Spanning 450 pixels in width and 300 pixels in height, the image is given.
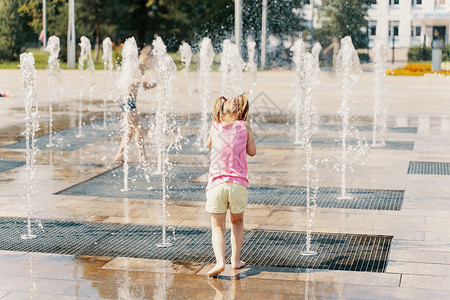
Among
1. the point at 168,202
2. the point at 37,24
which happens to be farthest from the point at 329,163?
the point at 37,24

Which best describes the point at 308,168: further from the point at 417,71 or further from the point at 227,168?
the point at 417,71

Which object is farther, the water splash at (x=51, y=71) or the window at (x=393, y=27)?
the window at (x=393, y=27)

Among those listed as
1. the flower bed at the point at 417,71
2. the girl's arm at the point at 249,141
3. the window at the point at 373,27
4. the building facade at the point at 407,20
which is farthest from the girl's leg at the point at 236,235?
the window at the point at 373,27

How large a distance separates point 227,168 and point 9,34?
33944 millimetres

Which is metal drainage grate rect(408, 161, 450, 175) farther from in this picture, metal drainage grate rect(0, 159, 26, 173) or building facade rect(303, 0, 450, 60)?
building facade rect(303, 0, 450, 60)

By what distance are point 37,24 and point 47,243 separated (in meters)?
40.4

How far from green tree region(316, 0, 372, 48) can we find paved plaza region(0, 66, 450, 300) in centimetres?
3232

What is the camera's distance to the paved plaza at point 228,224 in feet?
18.5

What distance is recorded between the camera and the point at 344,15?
47500 mm

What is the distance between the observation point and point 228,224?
300 inches

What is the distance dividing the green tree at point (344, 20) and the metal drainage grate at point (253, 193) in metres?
37.4

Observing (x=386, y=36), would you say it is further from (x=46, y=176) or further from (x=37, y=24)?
(x=46, y=176)

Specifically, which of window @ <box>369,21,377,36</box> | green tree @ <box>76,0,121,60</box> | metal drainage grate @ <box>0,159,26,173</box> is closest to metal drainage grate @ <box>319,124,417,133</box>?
metal drainage grate @ <box>0,159,26,173</box>

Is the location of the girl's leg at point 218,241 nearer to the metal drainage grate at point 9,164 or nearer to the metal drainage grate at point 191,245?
the metal drainage grate at point 191,245
